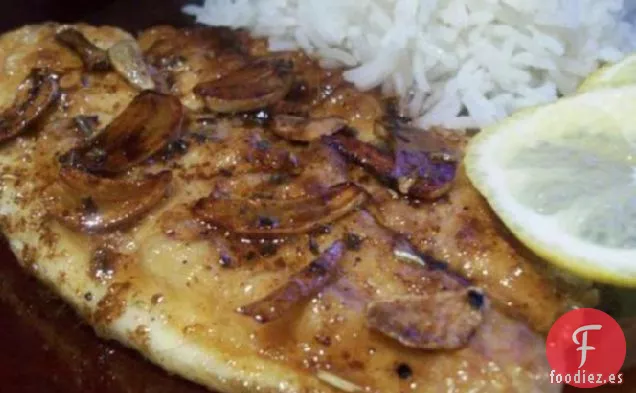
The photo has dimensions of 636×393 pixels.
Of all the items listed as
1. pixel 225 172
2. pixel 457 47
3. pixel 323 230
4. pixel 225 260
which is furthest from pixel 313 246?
pixel 457 47

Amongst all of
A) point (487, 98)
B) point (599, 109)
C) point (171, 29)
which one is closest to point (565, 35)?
point (487, 98)

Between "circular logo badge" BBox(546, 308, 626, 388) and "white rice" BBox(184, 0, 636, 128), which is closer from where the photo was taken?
"circular logo badge" BBox(546, 308, 626, 388)

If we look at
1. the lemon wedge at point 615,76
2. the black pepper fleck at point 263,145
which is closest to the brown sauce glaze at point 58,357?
the black pepper fleck at point 263,145

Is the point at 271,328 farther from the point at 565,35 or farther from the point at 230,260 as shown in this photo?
the point at 565,35

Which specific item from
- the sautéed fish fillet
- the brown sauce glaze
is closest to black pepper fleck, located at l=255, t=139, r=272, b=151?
the sautéed fish fillet

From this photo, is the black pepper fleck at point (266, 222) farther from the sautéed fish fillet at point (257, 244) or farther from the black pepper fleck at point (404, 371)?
the black pepper fleck at point (404, 371)

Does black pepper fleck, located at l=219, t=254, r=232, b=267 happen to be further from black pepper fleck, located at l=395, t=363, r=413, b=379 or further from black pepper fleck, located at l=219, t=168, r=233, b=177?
black pepper fleck, located at l=395, t=363, r=413, b=379

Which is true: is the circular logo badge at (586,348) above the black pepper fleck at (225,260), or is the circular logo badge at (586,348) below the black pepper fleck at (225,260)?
below
